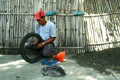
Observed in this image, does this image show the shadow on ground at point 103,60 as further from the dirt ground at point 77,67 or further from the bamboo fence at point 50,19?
the bamboo fence at point 50,19

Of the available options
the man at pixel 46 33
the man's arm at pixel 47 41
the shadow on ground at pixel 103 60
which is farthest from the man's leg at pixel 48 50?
the shadow on ground at pixel 103 60

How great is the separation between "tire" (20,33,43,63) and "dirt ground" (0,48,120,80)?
0.55 ft

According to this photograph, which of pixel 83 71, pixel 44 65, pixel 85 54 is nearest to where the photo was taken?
pixel 83 71

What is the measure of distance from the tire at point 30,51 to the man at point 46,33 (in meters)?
0.18

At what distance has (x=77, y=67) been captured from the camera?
8.34 meters

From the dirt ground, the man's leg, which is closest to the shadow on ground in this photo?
the dirt ground

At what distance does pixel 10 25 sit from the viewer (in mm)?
9711

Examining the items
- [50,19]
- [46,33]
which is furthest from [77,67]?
[50,19]

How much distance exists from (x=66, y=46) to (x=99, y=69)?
1911 mm

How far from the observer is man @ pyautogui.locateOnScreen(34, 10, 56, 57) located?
8.88 metres

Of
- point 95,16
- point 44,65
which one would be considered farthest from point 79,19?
point 44,65

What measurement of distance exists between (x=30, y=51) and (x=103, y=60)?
6.80 feet

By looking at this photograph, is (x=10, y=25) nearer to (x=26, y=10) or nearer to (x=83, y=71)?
(x=26, y=10)

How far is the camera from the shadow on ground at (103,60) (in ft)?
26.8
